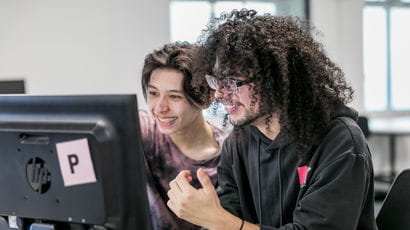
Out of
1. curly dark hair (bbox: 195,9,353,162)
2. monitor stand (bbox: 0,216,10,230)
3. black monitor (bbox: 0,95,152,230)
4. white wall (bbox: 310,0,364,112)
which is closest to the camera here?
black monitor (bbox: 0,95,152,230)

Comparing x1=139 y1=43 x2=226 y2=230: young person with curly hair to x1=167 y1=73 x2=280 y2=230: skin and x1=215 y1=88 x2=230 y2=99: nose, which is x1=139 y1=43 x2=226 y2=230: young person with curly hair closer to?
x1=215 y1=88 x2=230 y2=99: nose

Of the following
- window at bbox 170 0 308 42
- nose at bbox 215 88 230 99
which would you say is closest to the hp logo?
nose at bbox 215 88 230 99

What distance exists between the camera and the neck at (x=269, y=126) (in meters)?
1.22

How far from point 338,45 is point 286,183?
3983mm

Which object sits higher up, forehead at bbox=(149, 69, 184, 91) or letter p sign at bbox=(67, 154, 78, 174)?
forehead at bbox=(149, 69, 184, 91)

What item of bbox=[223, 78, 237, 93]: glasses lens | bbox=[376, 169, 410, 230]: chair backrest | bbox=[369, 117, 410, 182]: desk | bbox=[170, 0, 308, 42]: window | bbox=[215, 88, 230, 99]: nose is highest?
bbox=[170, 0, 308, 42]: window

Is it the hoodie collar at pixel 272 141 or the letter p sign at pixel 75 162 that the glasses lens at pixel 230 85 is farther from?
the letter p sign at pixel 75 162

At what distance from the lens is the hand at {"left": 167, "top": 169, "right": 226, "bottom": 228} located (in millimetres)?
1029

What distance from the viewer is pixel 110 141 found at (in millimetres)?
833

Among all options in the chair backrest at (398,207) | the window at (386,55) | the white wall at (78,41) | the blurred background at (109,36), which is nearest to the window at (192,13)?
the blurred background at (109,36)

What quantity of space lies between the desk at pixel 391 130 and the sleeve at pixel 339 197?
3.48m

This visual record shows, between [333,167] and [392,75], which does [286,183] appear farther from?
[392,75]

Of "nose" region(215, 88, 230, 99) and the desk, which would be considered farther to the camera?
the desk

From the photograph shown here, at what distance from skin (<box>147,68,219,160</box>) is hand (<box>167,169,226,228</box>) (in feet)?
1.61
